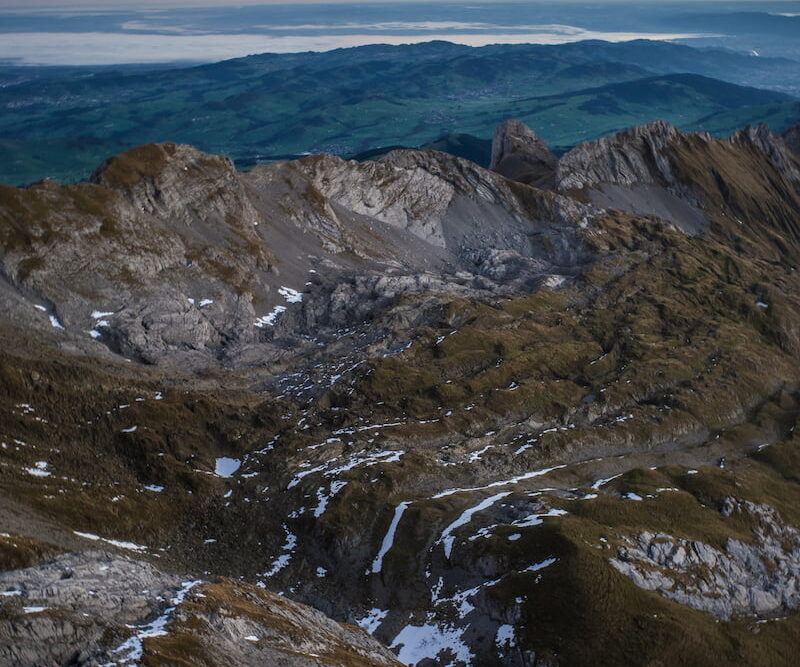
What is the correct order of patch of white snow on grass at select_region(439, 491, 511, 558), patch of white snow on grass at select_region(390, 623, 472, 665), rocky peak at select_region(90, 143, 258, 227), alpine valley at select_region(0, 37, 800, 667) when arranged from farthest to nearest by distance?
1. rocky peak at select_region(90, 143, 258, 227)
2. patch of white snow on grass at select_region(439, 491, 511, 558)
3. patch of white snow on grass at select_region(390, 623, 472, 665)
4. alpine valley at select_region(0, 37, 800, 667)

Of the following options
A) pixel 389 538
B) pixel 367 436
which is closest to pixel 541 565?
pixel 389 538

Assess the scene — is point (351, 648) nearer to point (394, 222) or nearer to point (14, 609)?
point (14, 609)

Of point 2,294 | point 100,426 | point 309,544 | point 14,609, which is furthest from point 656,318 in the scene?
point 14,609

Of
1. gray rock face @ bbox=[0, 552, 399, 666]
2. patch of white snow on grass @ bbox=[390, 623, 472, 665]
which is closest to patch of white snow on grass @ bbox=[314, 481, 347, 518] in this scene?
gray rock face @ bbox=[0, 552, 399, 666]

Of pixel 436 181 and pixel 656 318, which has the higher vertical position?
pixel 436 181

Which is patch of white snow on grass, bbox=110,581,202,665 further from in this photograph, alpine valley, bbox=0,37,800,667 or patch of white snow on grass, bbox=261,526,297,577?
patch of white snow on grass, bbox=261,526,297,577
